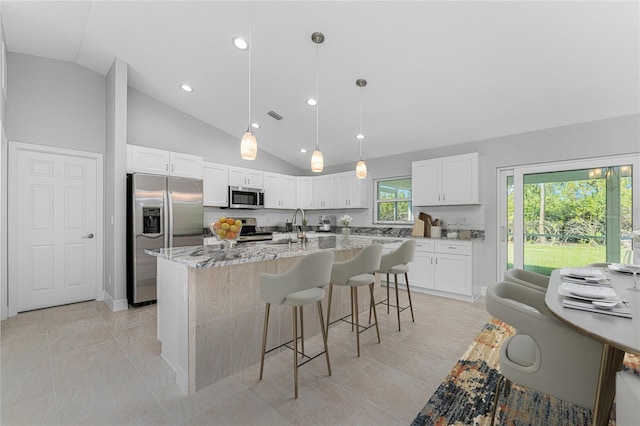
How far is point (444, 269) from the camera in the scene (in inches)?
169

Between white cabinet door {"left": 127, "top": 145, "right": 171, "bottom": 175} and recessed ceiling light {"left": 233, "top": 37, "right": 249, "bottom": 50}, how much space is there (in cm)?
199

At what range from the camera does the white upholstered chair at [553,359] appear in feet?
3.88

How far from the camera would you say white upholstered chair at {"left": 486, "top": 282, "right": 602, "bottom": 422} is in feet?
3.88

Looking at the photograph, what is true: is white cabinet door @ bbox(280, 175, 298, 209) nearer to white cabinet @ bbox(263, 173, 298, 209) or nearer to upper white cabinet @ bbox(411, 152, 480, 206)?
white cabinet @ bbox(263, 173, 298, 209)

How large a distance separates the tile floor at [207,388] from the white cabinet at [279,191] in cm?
325

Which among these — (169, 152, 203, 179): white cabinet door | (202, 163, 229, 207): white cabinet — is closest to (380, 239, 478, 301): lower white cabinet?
(202, 163, 229, 207): white cabinet

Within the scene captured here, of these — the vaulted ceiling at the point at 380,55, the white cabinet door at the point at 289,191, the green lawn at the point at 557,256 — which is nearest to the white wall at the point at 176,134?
the vaulted ceiling at the point at 380,55

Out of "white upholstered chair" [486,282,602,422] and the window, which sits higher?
the window

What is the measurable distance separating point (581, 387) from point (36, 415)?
2996 millimetres

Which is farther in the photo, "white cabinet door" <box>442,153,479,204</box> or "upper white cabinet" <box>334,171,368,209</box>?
"upper white cabinet" <box>334,171,368,209</box>

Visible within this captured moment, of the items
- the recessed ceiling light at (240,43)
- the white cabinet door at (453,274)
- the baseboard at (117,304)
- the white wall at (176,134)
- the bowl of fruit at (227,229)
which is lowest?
the baseboard at (117,304)

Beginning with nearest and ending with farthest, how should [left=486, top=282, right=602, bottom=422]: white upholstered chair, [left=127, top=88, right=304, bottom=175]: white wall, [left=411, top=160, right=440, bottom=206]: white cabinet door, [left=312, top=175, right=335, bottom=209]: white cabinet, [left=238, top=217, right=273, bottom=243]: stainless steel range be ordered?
[left=486, top=282, right=602, bottom=422]: white upholstered chair, [left=127, top=88, right=304, bottom=175]: white wall, [left=411, top=160, right=440, bottom=206]: white cabinet door, [left=238, top=217, right=273, bottom=243]: stainless steel range, [left=312, top=175, right=335, bottom=209]: white cabinet

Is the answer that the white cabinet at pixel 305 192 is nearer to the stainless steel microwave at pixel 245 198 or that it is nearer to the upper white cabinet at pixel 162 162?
the stainless steel microwave at pixel 245 198

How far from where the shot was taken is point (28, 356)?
2.39 metres
